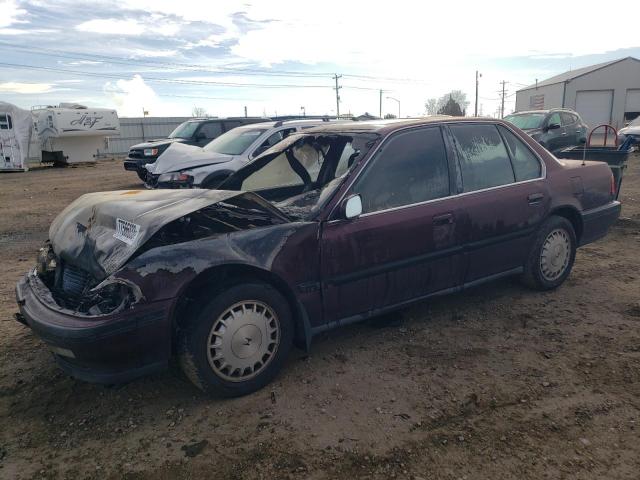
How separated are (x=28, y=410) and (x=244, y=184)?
241 centimetres

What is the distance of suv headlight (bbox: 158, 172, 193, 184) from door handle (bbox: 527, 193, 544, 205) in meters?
5.72

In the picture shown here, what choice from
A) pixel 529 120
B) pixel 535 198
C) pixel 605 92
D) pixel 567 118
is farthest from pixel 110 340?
pixel 605 92

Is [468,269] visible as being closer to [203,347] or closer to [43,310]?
[203,347]

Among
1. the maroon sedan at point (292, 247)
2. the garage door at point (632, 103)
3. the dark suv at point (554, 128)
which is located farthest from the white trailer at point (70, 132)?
the garage door at point (632, 103)

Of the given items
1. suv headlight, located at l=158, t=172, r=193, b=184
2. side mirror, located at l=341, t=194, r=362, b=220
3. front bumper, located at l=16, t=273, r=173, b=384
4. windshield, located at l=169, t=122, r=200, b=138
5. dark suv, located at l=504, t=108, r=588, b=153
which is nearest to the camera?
front bumper, located at l=16, t=273, r=173, b=384

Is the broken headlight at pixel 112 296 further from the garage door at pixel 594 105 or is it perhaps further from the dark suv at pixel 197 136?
the garage door at pixel 594 105

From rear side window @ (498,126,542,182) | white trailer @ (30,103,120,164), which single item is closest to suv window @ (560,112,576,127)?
rear side window @ (498,126,542,182)

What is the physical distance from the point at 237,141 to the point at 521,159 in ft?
19.0

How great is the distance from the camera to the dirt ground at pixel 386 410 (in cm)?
238

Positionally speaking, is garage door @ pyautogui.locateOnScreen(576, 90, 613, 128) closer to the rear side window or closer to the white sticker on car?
the rear side window

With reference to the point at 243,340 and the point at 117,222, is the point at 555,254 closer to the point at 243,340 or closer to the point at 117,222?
the point at 243,340

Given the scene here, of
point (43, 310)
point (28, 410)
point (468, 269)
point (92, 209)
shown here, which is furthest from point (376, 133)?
point (28, 410)

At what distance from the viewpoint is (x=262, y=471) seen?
7.69 feet

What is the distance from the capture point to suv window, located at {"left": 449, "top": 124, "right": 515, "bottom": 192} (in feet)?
12.6
